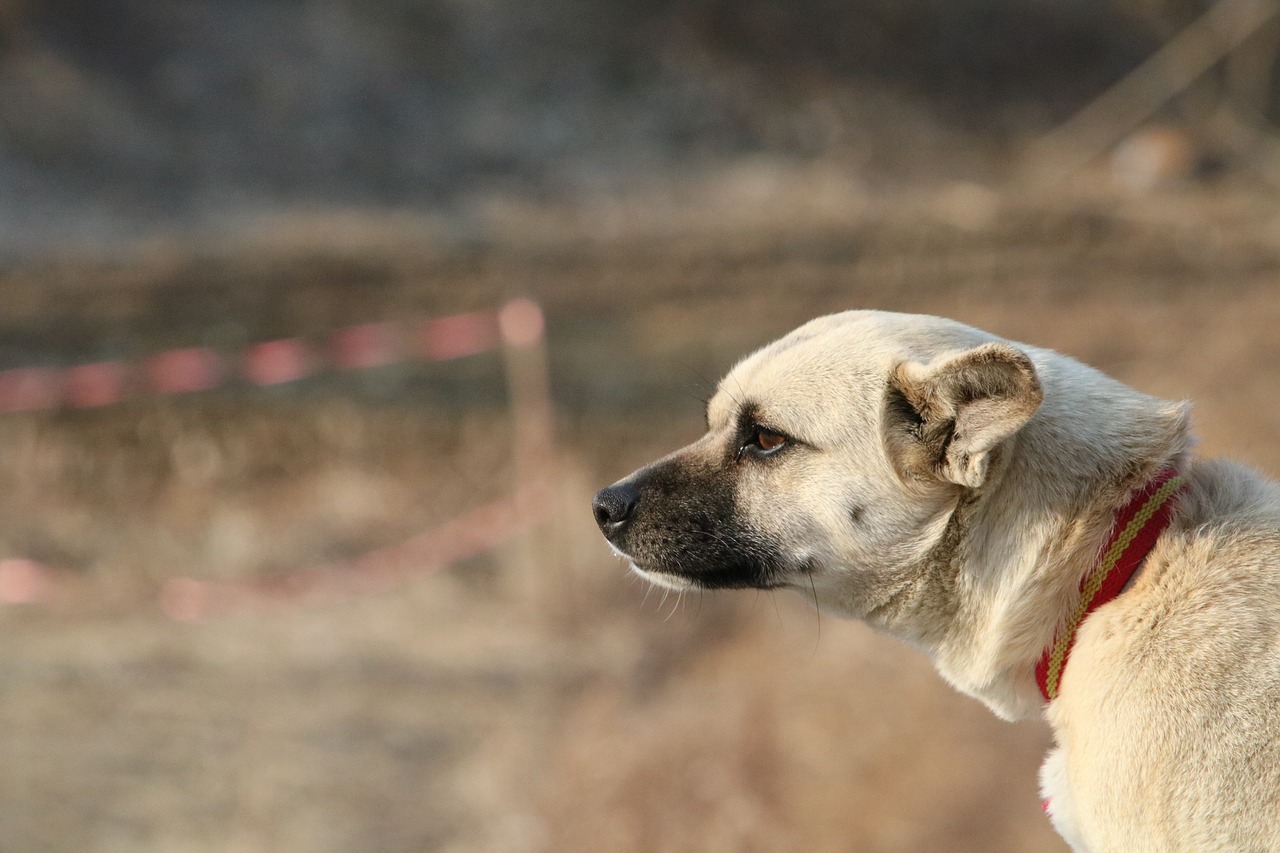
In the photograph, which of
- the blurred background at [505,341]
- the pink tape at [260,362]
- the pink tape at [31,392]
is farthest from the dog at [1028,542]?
the pink tape at [31,392]

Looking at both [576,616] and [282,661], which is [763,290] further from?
[282,661]

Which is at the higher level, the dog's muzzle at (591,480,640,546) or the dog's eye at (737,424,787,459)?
the dog's eye at (737,424,787,459)

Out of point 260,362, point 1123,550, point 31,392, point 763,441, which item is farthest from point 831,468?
point 31,392

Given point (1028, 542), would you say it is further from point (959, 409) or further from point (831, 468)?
point (831, 468)

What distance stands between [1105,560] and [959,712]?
5076 mm

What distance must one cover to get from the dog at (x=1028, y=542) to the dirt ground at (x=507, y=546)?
3.73 metres

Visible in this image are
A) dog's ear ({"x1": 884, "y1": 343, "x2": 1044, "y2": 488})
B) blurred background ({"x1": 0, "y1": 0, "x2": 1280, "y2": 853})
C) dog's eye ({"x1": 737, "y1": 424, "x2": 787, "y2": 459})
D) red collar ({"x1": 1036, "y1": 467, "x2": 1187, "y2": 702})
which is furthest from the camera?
blurred background ({"x1": 0, "y1": 0, "x2": 1280, "y2": 853})

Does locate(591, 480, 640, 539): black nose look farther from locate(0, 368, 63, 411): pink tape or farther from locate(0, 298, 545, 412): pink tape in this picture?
locate(0, 368, 63, 411): pink tape

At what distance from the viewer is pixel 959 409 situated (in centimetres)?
287

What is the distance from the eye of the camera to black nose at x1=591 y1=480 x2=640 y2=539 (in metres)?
3.43

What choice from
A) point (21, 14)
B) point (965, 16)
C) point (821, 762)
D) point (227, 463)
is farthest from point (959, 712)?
point (21, 14)

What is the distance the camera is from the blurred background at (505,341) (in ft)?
26.7

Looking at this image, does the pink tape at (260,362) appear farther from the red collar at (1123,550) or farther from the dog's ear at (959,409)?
the red collar at (1123,550)

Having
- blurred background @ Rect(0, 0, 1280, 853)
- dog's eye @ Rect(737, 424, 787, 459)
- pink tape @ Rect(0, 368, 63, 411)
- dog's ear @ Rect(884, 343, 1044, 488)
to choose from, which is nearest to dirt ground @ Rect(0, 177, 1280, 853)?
blurred background @ Rect(0, 0, 1280, 853)
